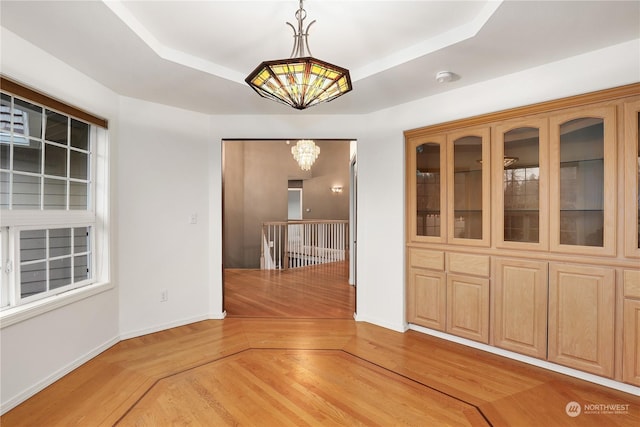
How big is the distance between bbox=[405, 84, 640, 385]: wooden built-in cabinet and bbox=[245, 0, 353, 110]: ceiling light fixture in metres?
1.68

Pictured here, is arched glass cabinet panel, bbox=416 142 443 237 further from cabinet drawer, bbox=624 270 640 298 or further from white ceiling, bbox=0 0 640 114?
cabinet drawer, bbox=624 270 640 298

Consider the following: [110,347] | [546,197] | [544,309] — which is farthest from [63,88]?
[544,309]

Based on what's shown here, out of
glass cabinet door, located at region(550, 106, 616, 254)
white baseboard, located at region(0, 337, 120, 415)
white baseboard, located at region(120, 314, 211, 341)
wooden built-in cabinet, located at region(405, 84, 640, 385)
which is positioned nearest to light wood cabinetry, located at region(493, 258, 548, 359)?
wooden built-in cabinet, located at region(405, 84, 640, 385)

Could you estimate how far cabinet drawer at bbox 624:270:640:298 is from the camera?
2.32 m

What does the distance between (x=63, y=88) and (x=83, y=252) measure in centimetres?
143

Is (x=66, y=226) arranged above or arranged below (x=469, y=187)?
below

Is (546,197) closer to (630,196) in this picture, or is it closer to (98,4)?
(630,196)

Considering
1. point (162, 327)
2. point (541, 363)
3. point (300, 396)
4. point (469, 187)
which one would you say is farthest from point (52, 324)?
point (541, 363)

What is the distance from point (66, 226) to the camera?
2768 mm

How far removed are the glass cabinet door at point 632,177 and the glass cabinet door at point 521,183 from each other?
19.1 inches

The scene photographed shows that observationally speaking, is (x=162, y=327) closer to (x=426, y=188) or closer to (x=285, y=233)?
(x=426, y=188)

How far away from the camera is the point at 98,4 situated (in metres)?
1.91

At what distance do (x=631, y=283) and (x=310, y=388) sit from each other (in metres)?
2.43

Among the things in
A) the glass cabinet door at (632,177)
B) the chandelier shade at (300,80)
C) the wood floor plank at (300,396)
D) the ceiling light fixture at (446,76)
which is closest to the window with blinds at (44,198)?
the wood floor plank at (300,396)
